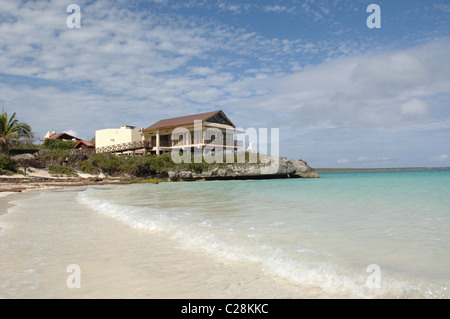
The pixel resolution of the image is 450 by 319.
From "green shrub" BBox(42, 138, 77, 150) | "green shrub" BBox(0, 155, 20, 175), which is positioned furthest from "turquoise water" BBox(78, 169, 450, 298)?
"green shrub" BBox(42, 138, 77, 150)

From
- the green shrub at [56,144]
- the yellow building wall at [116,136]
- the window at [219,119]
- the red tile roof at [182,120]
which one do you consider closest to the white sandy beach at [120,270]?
the red tile roof at [182,120]

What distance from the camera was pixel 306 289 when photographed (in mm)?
3012

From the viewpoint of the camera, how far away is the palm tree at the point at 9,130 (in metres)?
28.6

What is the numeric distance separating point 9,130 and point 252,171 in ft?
87.6

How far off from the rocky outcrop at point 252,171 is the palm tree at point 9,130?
51.3ft

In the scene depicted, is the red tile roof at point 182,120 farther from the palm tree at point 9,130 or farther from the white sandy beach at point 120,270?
the white sandy beach at point 120,270

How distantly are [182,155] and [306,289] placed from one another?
1249 inches

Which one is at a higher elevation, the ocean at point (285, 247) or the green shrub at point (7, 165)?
the green shrub at point (7, 165)

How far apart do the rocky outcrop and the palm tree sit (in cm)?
1563

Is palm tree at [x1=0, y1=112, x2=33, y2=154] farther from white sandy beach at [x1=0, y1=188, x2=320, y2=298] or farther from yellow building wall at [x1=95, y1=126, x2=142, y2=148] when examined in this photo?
white sandy beach at [x1=0, y1=188, x2=320, y2=298]

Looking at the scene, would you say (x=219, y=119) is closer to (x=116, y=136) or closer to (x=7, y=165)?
(x=116, y=136)

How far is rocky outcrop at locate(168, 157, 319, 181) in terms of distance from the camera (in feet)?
113
